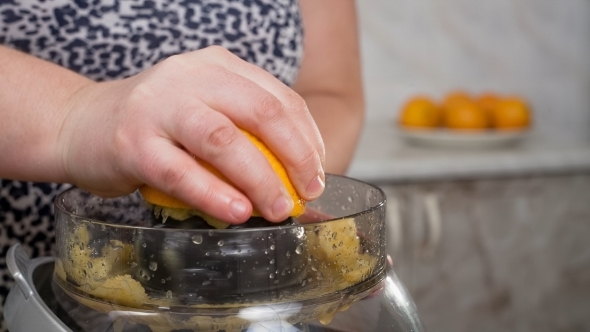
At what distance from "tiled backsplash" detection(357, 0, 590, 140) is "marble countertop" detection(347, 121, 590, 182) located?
310 mm

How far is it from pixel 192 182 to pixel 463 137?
129cm

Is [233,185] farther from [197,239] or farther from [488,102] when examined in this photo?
[488,102]

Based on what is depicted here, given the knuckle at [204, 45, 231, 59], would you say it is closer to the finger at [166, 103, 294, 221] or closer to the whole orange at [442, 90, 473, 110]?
the finger at [166, 103, 294, 221]

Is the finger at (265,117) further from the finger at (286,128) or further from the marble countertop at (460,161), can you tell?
the marble countertop at (460,161)

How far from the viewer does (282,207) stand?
35 cm

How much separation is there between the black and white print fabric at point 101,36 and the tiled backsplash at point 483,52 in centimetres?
125

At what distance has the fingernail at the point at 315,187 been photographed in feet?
1.22

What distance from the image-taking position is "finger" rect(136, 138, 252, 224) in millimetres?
341

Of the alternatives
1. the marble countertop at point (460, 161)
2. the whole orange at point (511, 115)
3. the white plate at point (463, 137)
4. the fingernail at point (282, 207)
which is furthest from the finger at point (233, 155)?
the whole orange at point (511, 115)

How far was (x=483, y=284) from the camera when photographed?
154cm

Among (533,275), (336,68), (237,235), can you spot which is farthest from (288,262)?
(533,275)

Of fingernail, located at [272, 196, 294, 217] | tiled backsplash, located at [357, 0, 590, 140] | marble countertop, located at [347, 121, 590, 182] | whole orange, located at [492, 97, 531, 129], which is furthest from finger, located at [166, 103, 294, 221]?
tiled backsplash, located at [357, 0, 590, 140]

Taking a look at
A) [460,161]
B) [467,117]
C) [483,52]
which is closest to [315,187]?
[460,161]

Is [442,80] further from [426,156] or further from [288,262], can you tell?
[288,262]
